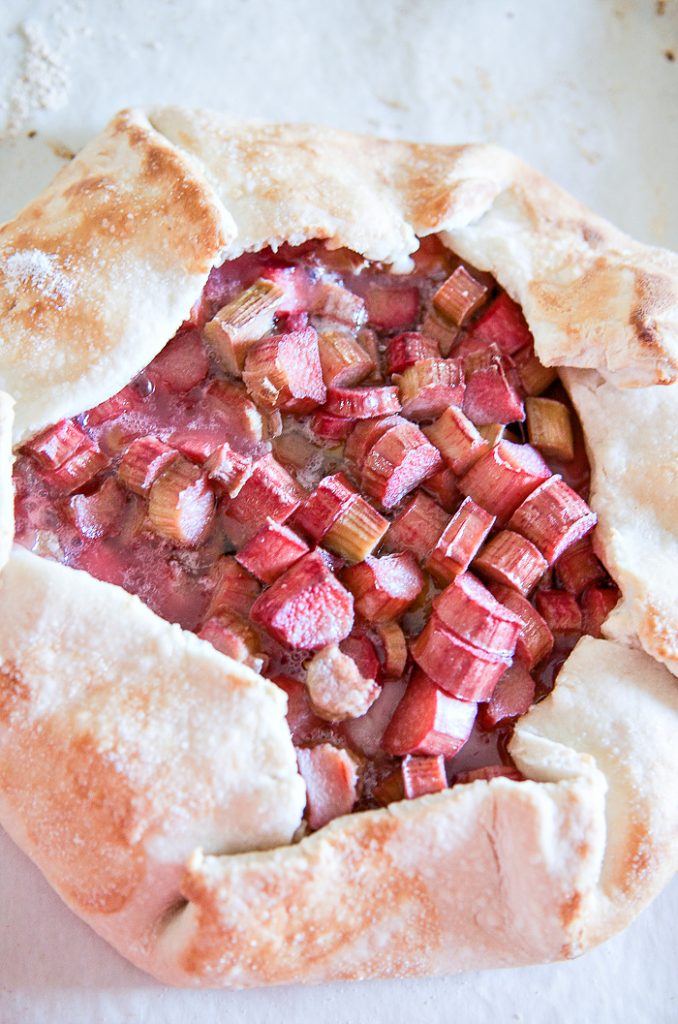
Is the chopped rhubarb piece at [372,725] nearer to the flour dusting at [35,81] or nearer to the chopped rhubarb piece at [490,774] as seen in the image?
A: the chopped rhubarb piece at [490,774]

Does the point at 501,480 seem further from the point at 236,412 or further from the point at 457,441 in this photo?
the point at 236,412

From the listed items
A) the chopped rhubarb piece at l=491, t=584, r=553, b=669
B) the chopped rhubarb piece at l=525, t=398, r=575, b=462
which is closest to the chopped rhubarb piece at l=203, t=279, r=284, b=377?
the chopped rhubarb piece at l=525, t=398, r=575, b=462

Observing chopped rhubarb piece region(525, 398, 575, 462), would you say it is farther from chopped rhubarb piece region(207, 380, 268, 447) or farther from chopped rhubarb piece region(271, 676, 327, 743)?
chopped rhubarb piece region(271, 676, 327, 743)

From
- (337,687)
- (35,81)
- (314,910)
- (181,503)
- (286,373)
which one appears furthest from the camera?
(35,81)

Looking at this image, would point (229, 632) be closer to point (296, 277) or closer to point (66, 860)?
point (66, 860)

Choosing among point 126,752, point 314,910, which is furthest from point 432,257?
point 314,910

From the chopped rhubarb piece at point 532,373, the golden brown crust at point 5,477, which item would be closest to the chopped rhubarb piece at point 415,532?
the chopped rhubarb piece at point 532,373

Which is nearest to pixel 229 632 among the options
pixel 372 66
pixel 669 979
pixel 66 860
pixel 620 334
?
pixel 66 860
